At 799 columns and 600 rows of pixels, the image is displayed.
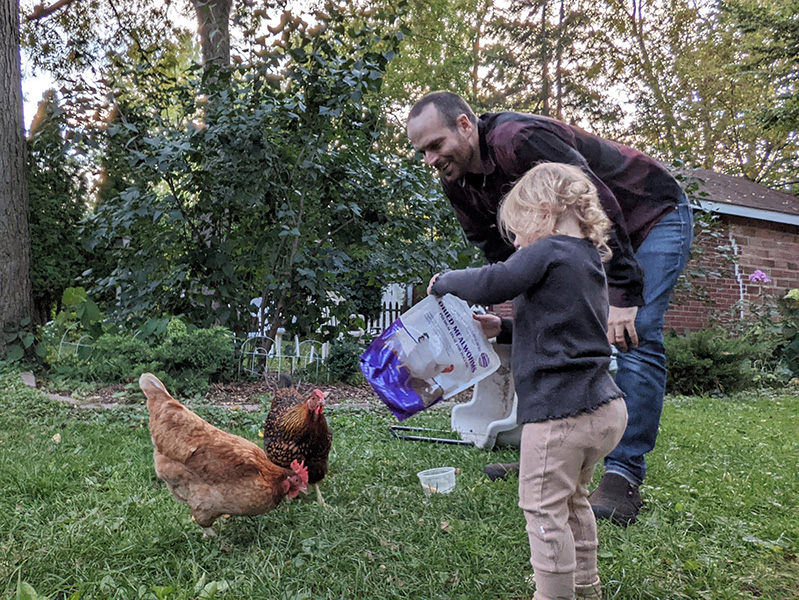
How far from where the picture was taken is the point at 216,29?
248 inches

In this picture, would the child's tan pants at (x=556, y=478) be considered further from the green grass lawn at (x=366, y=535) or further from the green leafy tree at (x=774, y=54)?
the green leafy tree at (x=774, y=54)

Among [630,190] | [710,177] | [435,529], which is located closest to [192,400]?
[435,529]

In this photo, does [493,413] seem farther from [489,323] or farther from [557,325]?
[557,325]

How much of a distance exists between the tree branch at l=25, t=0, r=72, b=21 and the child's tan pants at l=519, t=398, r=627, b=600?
1090 centimetres

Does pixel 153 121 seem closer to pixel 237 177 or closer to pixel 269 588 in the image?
pixel 237 177

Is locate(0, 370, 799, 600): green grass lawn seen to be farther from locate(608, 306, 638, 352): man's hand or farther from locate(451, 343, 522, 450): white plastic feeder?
locate(608, 306, 638, 352): man's hand

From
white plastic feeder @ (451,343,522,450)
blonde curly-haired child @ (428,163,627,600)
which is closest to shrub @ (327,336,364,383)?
white plastic feeder @ (451,343,522,450)

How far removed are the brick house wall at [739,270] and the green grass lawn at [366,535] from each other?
24.3 feet

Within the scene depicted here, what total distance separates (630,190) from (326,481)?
209 cm

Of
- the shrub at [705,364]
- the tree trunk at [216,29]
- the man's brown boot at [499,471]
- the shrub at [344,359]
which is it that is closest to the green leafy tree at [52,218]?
the tree trunk at [216,29]

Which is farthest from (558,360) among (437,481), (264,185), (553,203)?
(264,185)

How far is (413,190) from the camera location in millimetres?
6031

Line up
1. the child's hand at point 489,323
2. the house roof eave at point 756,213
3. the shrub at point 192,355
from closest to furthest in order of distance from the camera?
1. the child's hand at point 489,323
2. the shrub at point 192,355
3. the house roof eave at point 756,213

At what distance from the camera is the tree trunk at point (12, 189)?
6070mm
